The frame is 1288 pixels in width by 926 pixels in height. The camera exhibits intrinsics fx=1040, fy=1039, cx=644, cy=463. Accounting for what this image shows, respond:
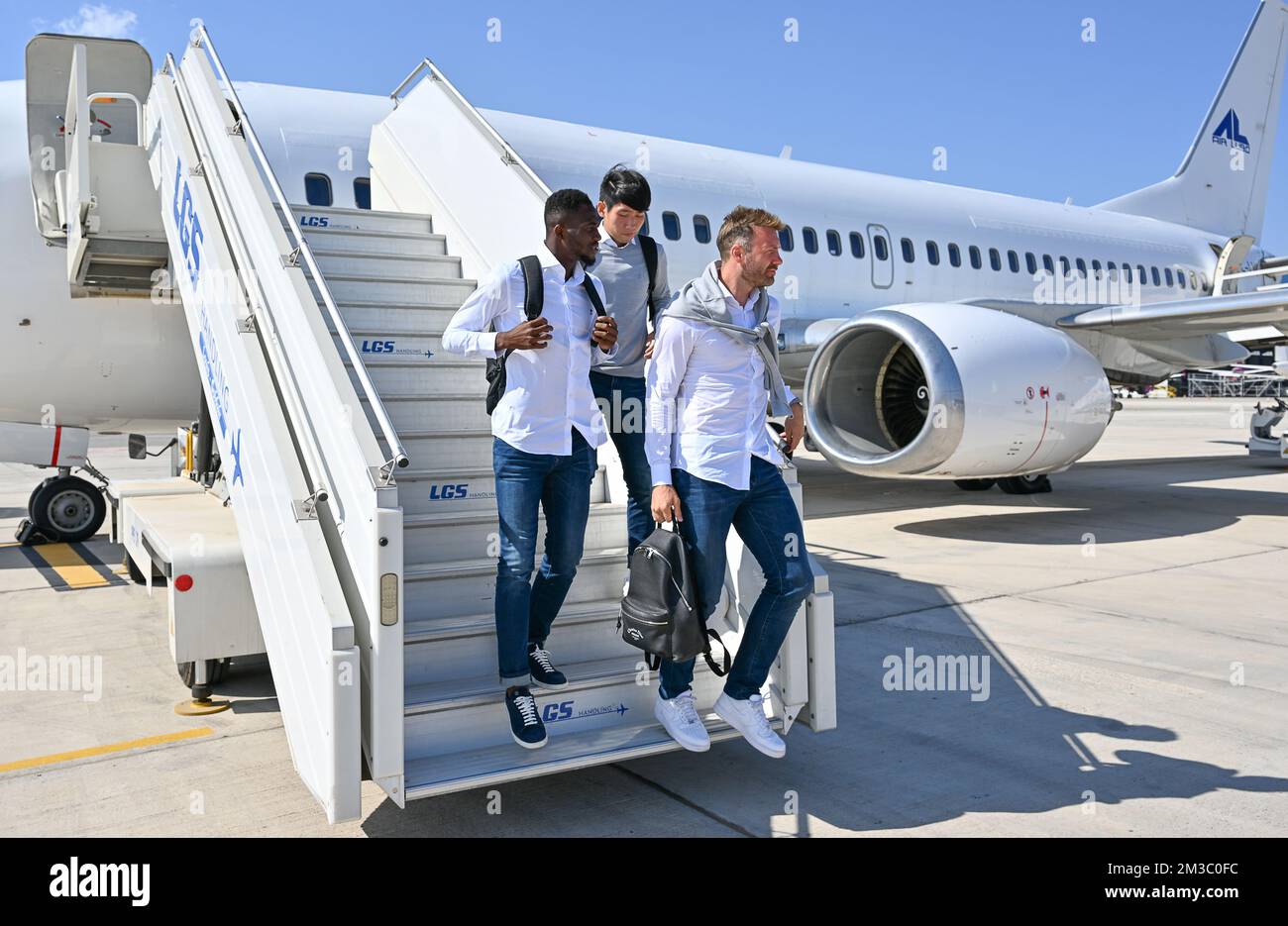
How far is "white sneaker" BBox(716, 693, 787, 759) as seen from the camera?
3.28m

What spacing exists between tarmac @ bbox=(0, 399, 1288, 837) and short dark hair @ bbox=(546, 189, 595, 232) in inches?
58.0

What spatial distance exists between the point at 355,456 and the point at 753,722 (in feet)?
4.88

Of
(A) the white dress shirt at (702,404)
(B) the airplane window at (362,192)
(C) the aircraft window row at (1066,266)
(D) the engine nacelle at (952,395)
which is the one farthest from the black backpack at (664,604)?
(C) the aircraft window row at (1066,266)

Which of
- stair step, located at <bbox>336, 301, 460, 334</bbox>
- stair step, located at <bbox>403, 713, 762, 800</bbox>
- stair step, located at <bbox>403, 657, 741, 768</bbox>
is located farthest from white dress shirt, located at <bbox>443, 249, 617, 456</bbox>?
stair step, located at <bbox>336, 301, 460, 334</bbox>

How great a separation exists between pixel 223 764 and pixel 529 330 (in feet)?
6.32

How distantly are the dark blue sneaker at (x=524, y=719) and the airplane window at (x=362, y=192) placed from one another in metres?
5.43

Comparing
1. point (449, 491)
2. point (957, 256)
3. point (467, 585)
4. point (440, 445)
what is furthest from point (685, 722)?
point (957, 256)

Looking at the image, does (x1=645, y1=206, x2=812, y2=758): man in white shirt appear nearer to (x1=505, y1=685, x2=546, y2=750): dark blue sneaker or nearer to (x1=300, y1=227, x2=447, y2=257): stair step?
(x1=505, y1=685, x2=546, y2=750): dark blue sneaker

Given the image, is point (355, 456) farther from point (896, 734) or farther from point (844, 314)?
point (844, 314)
